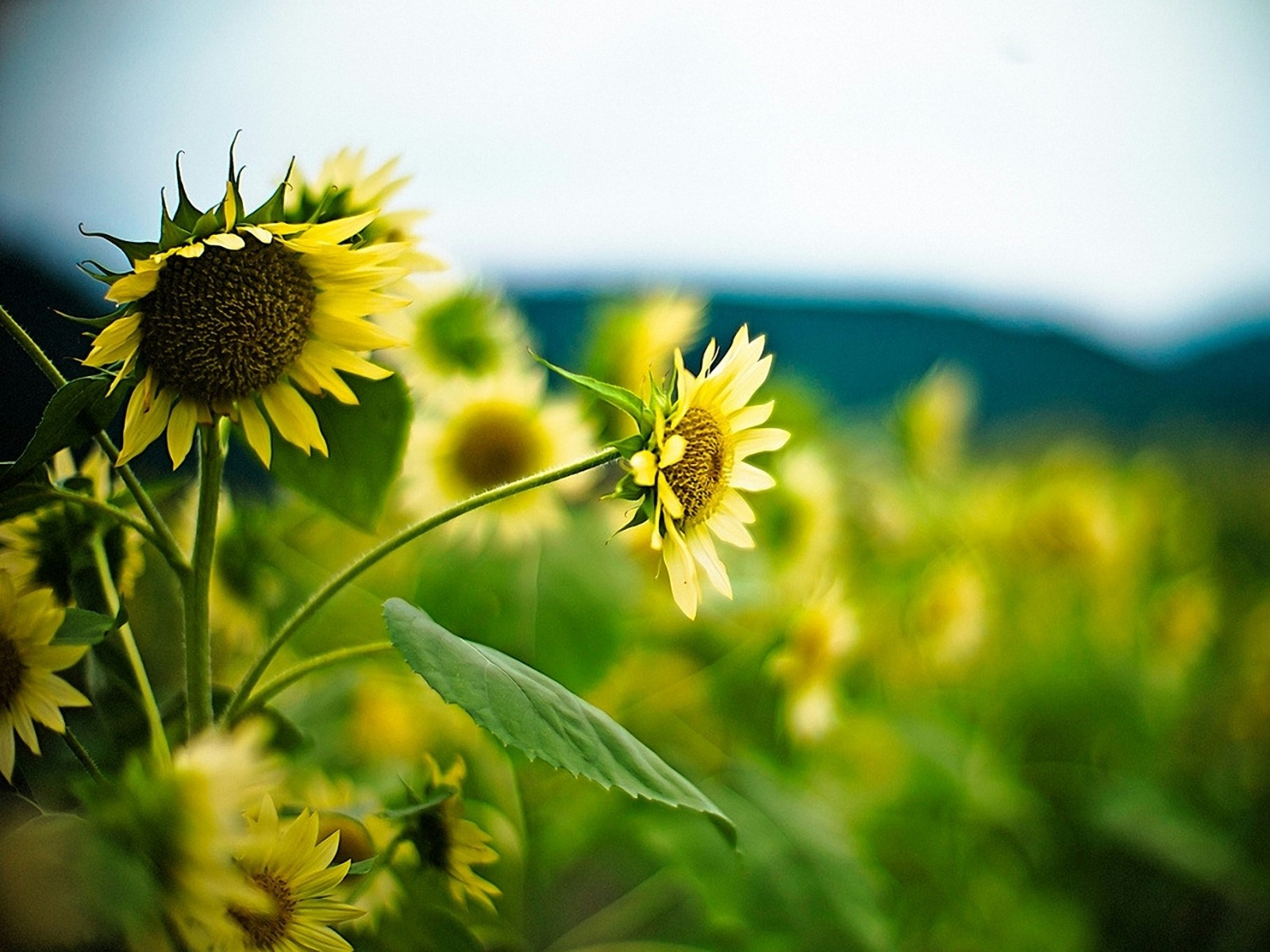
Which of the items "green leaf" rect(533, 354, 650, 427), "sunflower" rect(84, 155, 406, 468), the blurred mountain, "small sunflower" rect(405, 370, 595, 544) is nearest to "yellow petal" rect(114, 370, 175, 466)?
"sunflower" rect(84, 155, 406, 468)

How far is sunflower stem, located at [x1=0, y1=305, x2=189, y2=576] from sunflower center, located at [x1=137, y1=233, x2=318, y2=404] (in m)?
0.03

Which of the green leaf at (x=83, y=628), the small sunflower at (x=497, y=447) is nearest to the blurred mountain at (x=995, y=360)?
the small sunflower at (x=497, y=447)

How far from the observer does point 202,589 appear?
26 cm

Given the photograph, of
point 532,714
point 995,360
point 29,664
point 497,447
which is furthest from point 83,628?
point 995,360

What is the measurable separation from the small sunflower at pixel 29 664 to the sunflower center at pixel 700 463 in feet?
0.54

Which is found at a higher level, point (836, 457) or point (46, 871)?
point (836, 457)

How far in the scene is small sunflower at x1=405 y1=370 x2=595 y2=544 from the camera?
525 mm

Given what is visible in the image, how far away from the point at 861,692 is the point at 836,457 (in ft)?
0.77

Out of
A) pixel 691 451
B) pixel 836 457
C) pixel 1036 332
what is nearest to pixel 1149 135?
pixel 1036 332

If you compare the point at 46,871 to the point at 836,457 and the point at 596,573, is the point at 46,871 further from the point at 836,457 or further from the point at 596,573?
the point at 836,457

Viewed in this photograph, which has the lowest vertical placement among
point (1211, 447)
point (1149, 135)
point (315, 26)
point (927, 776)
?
point (927, 776)

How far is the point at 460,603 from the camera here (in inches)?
18.3

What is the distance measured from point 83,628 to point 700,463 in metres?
0.17

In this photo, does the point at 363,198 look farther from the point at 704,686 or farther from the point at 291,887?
the point at 704,686
